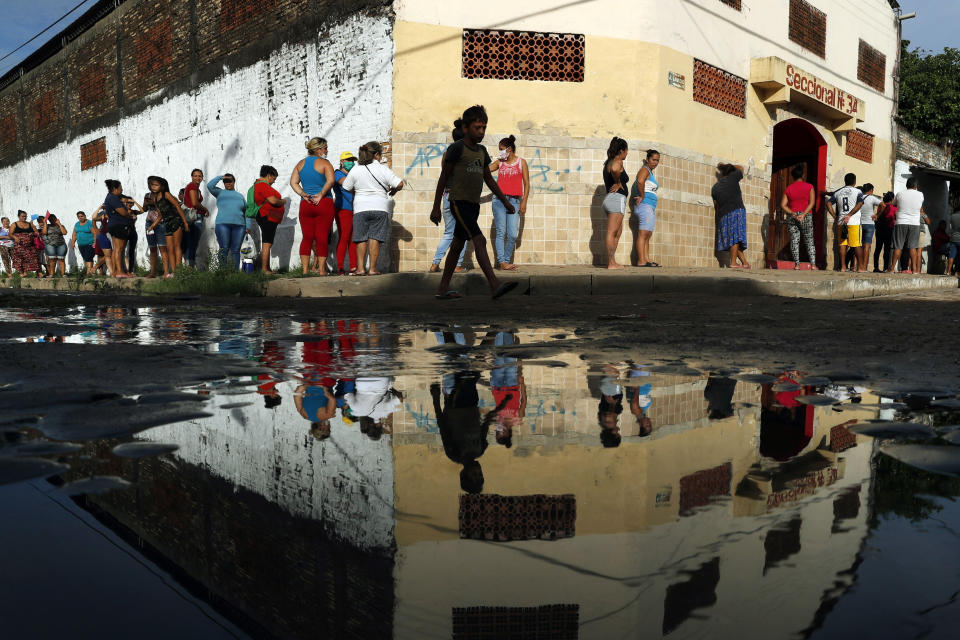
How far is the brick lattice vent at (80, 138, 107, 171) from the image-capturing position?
18675 millimetres

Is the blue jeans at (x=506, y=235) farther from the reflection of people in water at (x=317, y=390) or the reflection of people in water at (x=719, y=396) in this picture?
the reflection of people in water at (x=719, y=396)

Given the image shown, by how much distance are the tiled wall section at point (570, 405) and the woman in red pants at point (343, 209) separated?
7.85 metres

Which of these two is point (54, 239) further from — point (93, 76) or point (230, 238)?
point (230, 238)

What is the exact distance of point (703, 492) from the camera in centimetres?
143

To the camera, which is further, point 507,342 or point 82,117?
point 82,117

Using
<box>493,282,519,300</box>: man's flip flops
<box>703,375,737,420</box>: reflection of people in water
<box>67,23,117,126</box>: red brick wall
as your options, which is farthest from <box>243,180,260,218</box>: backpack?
<box>703,375,737,420</box>: reflection of people in water

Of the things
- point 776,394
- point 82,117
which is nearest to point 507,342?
point 776,394

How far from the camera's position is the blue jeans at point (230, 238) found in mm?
11586

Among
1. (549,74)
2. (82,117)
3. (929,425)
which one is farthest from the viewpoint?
(82,117)

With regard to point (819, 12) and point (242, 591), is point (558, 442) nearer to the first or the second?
→ point (242, 591)

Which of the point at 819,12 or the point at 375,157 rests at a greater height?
the point at 819,12

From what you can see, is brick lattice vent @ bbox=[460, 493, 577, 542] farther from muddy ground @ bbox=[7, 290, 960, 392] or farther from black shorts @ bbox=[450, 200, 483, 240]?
black shorts @ bbox=[450, 200, 483, 240]

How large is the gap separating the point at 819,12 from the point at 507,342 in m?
13.9

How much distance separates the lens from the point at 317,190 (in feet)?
34.2
